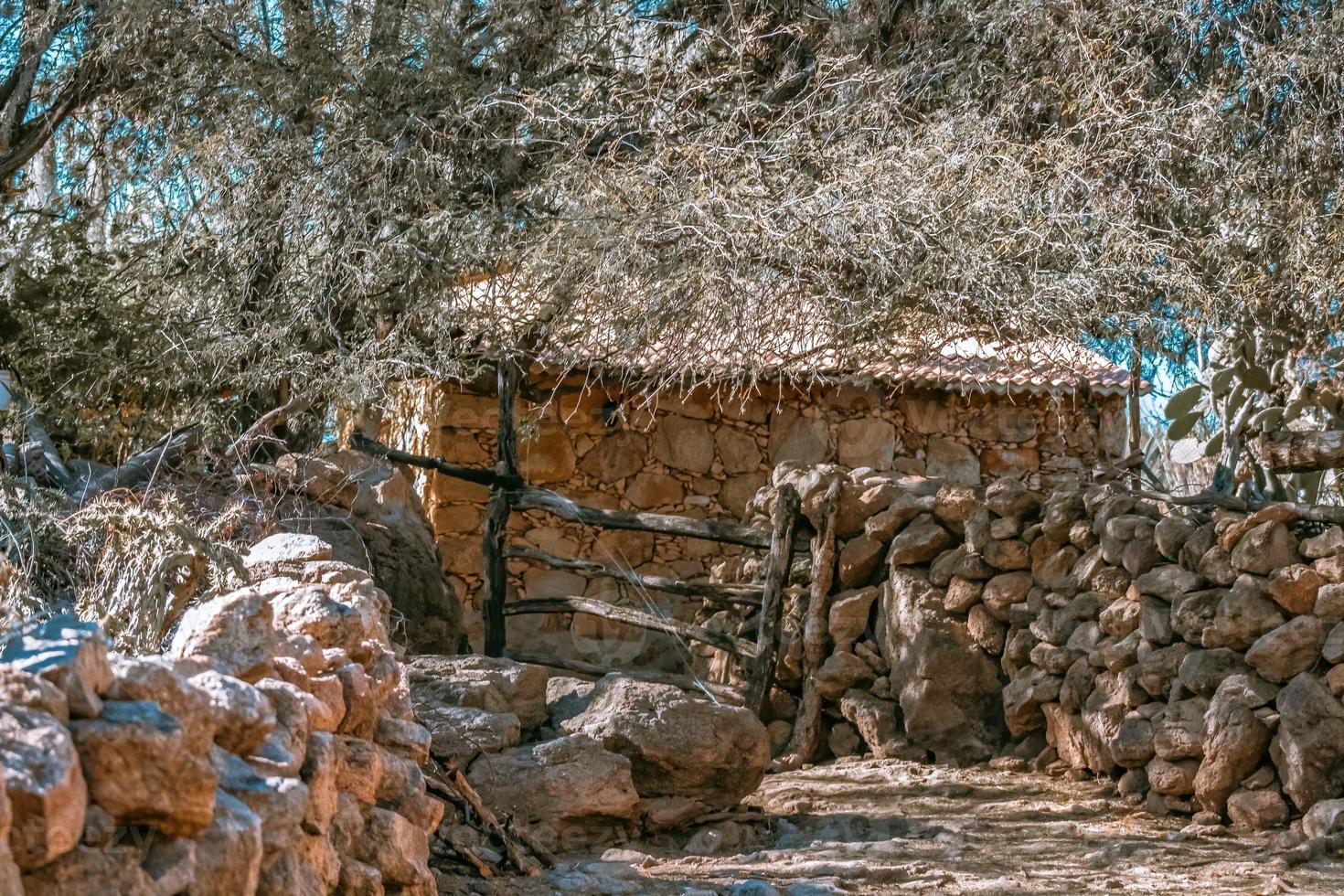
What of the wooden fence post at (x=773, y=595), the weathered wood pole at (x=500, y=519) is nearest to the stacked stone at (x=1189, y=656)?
the wooden fence post at (x=773, y=595)

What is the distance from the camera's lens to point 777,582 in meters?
8.05

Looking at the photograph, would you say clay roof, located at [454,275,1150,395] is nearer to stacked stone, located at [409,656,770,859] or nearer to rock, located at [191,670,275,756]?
stacked stone, located at [409,656,770,859]

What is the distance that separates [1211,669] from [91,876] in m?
5.16

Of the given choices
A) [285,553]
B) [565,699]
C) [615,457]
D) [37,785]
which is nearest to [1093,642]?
[565,699]

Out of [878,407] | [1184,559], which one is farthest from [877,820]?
[878,407]

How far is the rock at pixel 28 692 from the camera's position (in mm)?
1996

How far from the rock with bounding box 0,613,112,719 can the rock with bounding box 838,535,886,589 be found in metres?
6.01

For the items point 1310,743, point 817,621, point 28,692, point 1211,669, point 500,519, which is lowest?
point 1310,743

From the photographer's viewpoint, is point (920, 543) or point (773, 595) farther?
point (773, 595)

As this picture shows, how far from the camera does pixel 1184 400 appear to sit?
7805 millimetres

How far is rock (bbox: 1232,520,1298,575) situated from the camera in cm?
598

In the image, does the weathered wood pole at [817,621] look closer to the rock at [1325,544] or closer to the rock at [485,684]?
the rock at [485,684]

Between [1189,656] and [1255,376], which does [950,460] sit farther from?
[1189,656]

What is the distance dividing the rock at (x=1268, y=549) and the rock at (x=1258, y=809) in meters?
0.94
